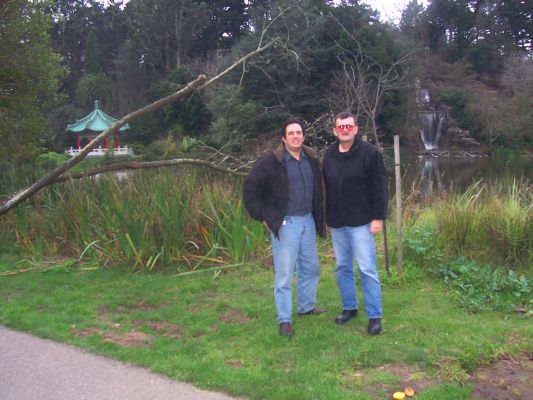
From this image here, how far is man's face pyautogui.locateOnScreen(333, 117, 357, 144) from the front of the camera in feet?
15.4

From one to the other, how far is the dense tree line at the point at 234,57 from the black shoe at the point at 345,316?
21.8 ft

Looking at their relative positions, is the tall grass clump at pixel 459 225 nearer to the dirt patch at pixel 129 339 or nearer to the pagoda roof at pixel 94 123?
the dirt patch at pixel 129 339

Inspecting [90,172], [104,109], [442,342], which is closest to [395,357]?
[442,342]

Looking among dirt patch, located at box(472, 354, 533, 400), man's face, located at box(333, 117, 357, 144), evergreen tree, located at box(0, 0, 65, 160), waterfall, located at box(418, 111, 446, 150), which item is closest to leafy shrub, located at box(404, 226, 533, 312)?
dirt patch, located at box(472, 354, 533, 400)

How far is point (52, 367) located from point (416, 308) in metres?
3.09

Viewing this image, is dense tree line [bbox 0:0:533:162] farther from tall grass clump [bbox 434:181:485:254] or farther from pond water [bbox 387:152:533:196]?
tall grass clump [bbox 434:181:485:254]

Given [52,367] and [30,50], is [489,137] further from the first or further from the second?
[52,367]

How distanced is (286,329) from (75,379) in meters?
1.63

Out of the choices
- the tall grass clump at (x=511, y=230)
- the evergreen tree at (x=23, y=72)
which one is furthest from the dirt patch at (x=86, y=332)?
A: the evergreen tree at (x=23, y=72)

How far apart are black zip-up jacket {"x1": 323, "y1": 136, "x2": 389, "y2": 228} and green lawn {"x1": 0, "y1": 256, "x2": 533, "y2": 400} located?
3.08ft

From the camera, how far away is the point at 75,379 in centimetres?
401

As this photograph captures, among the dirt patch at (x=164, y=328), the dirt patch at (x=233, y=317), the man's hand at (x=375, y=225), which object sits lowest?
the dirt patch at (x=233, y=317)

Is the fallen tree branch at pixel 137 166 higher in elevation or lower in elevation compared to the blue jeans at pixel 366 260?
higher

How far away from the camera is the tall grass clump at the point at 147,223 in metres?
7.43
